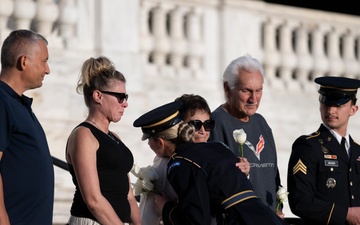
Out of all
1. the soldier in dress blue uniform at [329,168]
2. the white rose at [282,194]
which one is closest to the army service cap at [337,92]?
the soldier in dress blue uniform at [329,168]

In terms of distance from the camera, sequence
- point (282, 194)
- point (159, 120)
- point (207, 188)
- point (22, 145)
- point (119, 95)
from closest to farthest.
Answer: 1. point (22, 145)
2. point (207, 188)
3. point (159, 120)
4. point (119, 95)
5. point (282, 194)

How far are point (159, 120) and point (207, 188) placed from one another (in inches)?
19.5

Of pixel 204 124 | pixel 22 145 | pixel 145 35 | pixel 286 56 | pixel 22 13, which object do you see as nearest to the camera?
pixel 22 145

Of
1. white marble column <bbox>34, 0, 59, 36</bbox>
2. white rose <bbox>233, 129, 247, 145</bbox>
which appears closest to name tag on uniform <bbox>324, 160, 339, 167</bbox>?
white rose <bbox>233, 129, 247, 145</bbox>

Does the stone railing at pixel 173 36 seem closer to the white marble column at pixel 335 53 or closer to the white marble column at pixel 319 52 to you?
the white marble column at pixel 319 52

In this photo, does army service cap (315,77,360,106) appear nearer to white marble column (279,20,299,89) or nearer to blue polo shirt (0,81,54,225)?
blue polo shirt (0,81,54,225)

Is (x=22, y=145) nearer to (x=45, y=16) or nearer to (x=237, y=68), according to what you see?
(x=237, y=68)

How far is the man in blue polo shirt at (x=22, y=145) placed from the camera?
561 cm

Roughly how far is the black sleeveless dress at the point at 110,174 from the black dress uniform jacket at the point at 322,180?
118cm

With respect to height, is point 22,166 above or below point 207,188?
above

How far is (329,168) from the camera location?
23.8 feet

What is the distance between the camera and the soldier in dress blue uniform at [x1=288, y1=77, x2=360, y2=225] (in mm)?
7090

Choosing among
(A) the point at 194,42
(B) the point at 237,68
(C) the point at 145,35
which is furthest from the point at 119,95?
(A) the point at 194,42

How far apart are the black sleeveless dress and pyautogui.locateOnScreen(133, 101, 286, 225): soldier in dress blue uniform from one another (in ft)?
0.82
